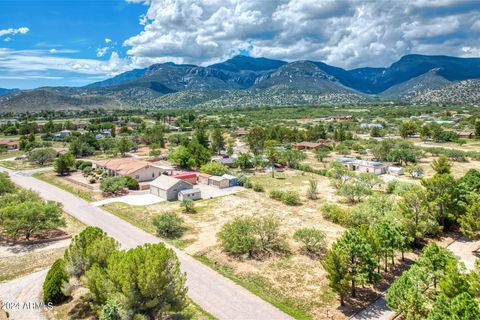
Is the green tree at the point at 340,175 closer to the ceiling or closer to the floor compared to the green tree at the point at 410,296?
closer to the floor

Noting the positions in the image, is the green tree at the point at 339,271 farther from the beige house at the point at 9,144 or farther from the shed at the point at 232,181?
the beige house at the point at 9,144

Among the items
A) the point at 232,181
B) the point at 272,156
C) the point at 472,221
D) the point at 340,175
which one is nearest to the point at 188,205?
the point at 232,181

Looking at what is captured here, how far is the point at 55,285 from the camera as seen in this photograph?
22.7 metres

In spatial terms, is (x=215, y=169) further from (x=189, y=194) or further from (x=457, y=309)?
(x=457, y=309)

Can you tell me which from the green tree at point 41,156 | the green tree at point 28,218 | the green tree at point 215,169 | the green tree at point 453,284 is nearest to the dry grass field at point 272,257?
the green tree at point 453,284

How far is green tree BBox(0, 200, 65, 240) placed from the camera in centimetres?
3155

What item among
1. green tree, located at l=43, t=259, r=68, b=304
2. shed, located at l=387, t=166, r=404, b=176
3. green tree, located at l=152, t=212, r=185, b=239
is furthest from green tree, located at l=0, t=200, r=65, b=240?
shed, located at l=387, t=166, r=404, b=176

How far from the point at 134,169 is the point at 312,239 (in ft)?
124

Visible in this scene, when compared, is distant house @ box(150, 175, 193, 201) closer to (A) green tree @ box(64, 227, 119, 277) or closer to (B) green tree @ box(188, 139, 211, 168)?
(B) green tree @ box(188, 139, 211, 168)

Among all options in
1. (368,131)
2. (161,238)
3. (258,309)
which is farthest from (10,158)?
(368,131)

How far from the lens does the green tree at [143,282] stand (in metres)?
18.0

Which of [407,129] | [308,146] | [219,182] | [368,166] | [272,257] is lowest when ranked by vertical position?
[308,146]

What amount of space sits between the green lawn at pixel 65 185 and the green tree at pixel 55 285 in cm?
2551

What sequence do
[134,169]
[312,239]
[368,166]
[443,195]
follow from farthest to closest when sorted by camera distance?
[368,166], [134,169], [443,195], [312,239]
